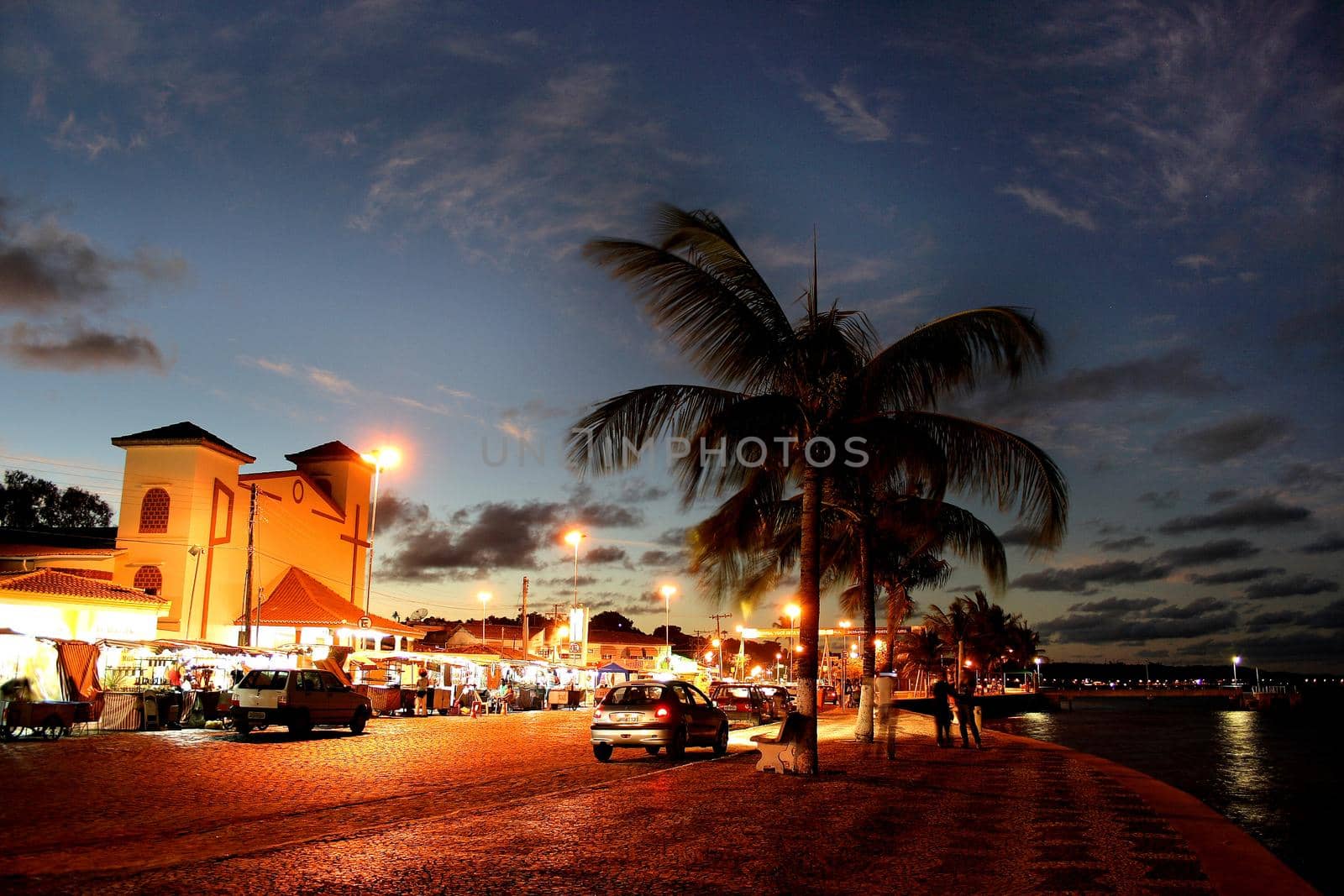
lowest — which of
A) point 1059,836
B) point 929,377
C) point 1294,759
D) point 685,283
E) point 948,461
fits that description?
point 1294,759

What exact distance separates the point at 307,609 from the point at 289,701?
82.0 ft

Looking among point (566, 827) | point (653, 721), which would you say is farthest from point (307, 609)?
point (566, 827)

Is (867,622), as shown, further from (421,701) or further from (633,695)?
(421,701)

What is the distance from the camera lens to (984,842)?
32.9ft

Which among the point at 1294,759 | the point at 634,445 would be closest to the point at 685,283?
the point at 634,445

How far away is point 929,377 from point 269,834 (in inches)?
442

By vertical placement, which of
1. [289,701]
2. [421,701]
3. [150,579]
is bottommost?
[421,701]

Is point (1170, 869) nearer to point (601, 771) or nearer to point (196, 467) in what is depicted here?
point (601, 771)

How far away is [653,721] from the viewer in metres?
20.1

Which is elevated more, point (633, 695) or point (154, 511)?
point (154, 511)

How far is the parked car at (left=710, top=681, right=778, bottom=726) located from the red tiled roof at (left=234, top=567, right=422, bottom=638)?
1766 cm

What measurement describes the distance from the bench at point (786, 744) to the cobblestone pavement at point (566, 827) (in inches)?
21.8

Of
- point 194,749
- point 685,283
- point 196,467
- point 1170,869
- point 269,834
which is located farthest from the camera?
point 196,467

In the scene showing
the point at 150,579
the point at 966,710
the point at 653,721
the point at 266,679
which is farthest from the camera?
the point at 150,579
